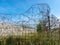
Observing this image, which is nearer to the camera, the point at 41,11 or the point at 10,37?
the point at 10,37

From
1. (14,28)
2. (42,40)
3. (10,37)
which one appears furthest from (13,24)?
(42,40)

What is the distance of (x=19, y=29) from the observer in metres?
8.82

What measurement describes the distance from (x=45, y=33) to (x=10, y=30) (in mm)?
1601

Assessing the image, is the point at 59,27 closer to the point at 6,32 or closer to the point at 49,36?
the point at 49,36

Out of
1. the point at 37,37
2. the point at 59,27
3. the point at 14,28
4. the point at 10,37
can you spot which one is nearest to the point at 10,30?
the point at 14,28

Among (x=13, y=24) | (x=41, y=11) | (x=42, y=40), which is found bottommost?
(x=42, y=40)

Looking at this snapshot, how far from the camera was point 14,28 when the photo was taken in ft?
29.0

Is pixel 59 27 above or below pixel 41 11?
below

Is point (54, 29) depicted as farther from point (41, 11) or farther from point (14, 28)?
point (14, 28)

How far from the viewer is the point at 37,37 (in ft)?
25.8

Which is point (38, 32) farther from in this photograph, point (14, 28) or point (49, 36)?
point (14, 28)

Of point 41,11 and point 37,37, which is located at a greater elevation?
point 41,11

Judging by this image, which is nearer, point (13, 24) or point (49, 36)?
point (49, 36)

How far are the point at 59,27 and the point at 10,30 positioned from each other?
2.18 metres
